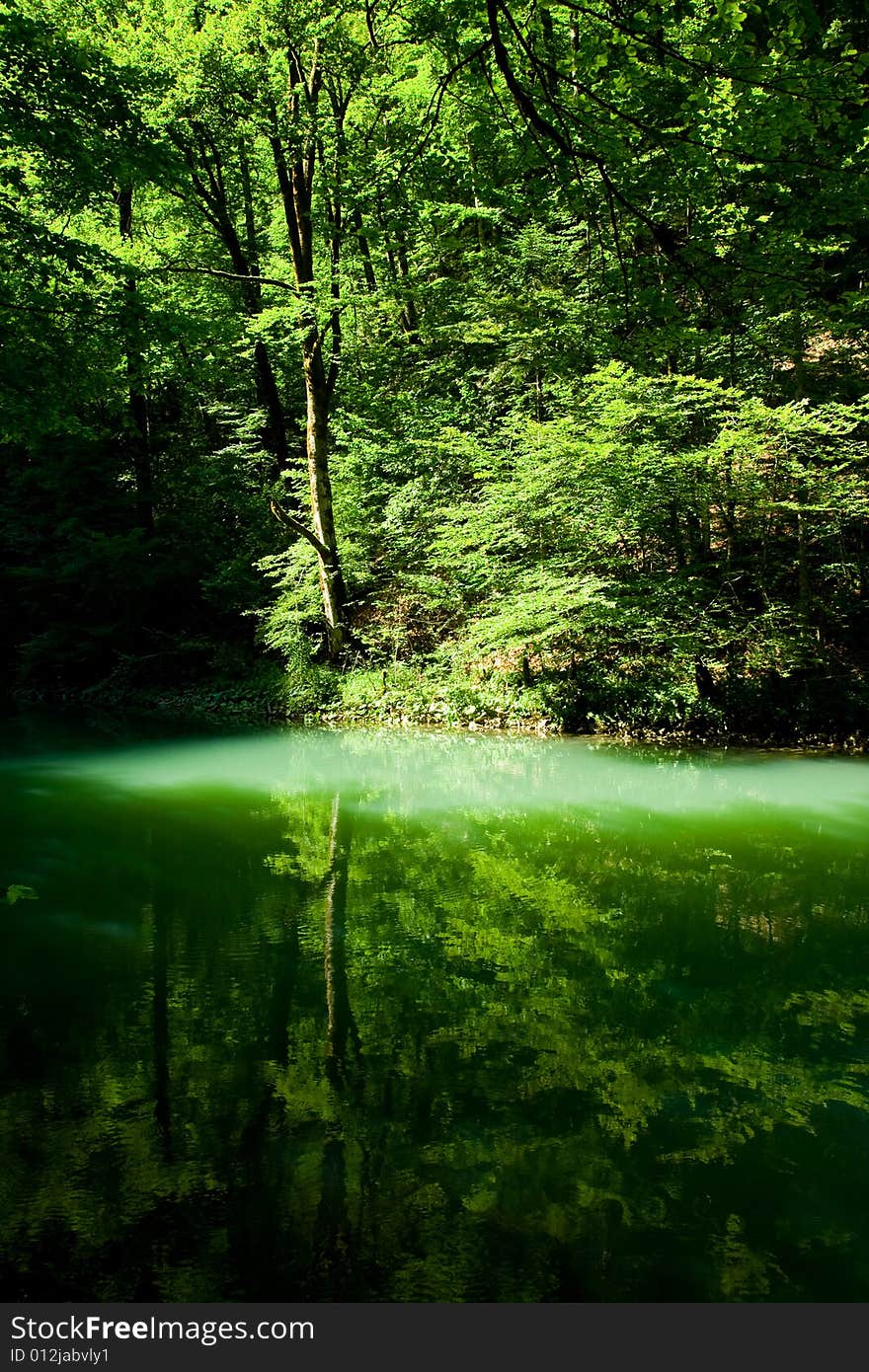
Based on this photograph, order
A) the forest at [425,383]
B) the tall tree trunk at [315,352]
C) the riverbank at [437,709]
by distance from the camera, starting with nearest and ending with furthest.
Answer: the forest at [425,383] < the riverbank at [437,709] < the tall tree trunk at [315,352]

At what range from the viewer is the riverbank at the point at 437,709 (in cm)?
1036

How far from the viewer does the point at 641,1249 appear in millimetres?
2273

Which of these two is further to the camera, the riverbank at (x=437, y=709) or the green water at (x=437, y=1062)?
the riverbank at (x=437, y=709)

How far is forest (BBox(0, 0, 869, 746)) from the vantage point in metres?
4.19

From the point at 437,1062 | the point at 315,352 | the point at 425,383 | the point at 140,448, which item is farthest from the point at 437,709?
the point at 437,1062

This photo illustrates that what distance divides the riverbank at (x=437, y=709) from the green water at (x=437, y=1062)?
365 cm

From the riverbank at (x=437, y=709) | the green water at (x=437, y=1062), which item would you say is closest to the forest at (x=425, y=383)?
the riverbank at (x=437, y=709)

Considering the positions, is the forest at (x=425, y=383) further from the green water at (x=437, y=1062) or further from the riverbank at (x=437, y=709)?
the green water at (x=437, y=1062)

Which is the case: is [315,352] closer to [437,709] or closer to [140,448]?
[140,448]

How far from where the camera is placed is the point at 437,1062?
3.26 metres

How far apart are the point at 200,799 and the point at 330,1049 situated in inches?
196

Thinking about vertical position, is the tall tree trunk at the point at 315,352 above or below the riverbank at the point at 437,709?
above

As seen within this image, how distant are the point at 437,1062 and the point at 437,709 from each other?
986cm

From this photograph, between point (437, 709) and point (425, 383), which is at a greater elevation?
point (425, 383)
